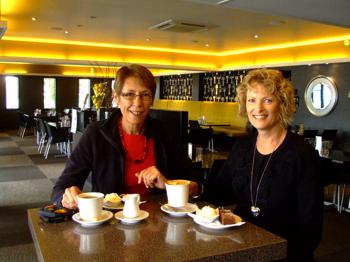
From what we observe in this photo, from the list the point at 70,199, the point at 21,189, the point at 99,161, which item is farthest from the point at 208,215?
the point at 21,189

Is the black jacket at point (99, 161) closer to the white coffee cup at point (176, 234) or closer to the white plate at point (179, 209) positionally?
the white plate at point (179, 209)

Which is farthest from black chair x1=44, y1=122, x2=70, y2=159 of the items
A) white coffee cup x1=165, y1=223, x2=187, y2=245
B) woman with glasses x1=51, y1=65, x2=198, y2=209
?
white coffee cup x1=165, y1=223, x2=187, y2=245

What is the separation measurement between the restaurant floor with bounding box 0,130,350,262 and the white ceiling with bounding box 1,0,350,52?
2.73m

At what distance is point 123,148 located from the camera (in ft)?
6.41

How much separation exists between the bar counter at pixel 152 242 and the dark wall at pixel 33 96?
17.3 meters

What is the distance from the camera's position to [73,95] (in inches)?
727

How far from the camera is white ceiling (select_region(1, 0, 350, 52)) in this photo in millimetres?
4727

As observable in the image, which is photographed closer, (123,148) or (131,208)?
(131,208)

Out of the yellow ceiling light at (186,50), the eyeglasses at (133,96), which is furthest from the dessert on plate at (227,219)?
the yellow ceiling light at (186,50)

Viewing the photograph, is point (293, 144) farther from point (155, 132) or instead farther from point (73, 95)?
point (73, 95)

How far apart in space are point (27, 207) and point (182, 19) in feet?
13.8

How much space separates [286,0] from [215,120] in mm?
8774

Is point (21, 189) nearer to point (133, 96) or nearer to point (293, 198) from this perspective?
point (133, 96)

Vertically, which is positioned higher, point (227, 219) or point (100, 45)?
point (100, 45)
